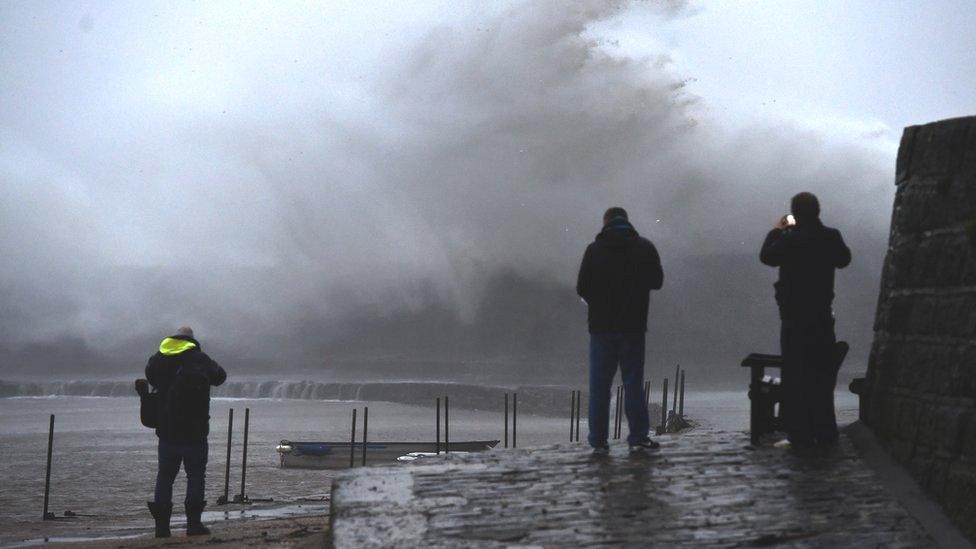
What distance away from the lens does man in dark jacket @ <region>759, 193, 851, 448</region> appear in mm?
9828

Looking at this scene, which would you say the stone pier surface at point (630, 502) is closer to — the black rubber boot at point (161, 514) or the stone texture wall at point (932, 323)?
the stone texture wall at point (932, 323)

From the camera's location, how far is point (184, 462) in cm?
1268

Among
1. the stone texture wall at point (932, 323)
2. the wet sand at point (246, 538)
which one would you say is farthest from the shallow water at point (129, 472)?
the stone texture wall at point (932, 323)

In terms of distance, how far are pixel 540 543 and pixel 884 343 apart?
398 centimetres

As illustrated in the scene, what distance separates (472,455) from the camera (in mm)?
10633

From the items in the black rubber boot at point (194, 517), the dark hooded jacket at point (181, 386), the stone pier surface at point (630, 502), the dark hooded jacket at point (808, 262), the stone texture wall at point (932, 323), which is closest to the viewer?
the stone pier surface at point (630, 502)

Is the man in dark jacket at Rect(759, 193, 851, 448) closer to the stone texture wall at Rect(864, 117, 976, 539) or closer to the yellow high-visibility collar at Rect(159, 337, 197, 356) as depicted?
the stone texture wall at Rect(864, 117, 976, 539)

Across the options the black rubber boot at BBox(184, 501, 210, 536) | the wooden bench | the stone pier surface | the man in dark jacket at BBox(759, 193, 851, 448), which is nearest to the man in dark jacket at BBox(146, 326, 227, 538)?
the black rubber boot at BBox(184, 501, 210, 536)

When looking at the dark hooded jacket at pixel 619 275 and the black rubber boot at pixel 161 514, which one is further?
the black rubber boot at pixel 161 514

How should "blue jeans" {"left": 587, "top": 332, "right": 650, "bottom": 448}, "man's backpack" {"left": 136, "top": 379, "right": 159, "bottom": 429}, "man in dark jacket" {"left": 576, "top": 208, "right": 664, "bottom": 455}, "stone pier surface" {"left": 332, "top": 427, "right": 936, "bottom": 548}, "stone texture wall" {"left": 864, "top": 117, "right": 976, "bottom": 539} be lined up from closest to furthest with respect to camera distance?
"stone pier surface" {"left": 332, "top": 427, "right": 936, "bottom": 548} < "stone texture wall" {"left": 864, "top": 117, "right": 976, "bottom": 539} < "man in dark jacket" {"left": 576, "top": 208, "right": 664, "bottom": 455} < "blue jeans" {"left": 587, "top": 332, "right": 650, "bottom": 448} < "man's backpack" {"left": 136, "top": 379, "right": 159, "bottom": 429}

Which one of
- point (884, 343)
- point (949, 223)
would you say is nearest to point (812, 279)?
point (884, 343)

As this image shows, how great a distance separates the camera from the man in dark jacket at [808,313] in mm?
9828

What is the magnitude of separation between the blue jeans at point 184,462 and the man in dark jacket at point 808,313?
6.60 metres

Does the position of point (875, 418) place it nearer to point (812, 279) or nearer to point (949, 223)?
point (812, 279)
